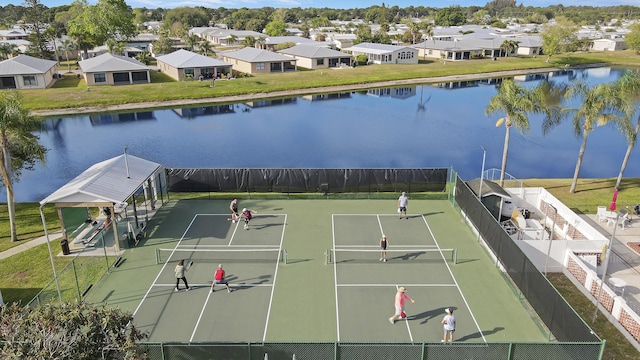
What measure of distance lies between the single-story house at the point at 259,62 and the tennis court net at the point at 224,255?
208 feet

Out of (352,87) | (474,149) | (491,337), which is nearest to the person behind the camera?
(491,337)

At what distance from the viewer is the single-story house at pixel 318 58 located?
3514 inches

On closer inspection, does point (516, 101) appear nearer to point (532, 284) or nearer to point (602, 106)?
point (602, 106)

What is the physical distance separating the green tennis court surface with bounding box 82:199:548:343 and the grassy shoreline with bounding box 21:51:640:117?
43003 millimetres

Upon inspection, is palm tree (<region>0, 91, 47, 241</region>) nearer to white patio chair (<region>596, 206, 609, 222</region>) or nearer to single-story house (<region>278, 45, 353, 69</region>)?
white patio chair (<region>596, 206, 609, 222</region>)

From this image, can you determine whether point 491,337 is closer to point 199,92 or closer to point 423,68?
point 199,92

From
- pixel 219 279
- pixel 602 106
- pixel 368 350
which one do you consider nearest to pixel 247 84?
pixel 602 106

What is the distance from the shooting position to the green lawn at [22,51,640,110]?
211 feet

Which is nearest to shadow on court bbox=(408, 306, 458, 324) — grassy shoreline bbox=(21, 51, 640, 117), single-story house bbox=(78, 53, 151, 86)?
grassy shoreline bbox=(21, 51, 640, 117)

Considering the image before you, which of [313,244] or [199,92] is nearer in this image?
[313,244]

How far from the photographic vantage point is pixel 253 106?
2648 inches

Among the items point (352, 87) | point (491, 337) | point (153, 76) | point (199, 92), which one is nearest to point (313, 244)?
point (491, 337)

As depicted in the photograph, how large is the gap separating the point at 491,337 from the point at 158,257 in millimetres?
15076

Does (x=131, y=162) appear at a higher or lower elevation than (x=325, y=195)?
higher
